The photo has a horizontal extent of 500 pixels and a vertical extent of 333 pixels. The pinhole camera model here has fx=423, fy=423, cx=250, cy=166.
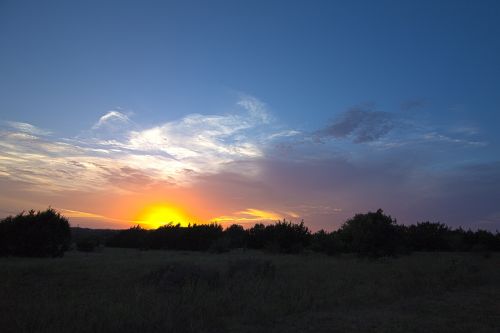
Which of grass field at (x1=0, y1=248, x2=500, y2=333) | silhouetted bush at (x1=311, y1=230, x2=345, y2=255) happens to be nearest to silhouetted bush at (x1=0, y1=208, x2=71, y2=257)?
grass field at (x1=0, y1=248, x2=500, y2=333)

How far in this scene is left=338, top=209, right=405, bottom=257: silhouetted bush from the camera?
3089 cm

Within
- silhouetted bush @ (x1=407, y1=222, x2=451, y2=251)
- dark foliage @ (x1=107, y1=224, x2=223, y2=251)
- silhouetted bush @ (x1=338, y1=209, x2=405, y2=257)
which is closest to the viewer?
silhouetted bush @ (x1=338, y1=209, x2=405, y2=257)

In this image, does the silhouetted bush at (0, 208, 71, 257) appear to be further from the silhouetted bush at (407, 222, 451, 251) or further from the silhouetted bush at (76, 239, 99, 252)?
the silhouetted bush at (407, 222, 451, 251)

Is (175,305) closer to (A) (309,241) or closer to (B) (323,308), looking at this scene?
(B) (323,308)

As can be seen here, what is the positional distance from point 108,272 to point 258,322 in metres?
9.69

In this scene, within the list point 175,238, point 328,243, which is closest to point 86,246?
point 175,238

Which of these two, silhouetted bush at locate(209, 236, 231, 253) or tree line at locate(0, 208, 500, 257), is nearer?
tree line at locate(0, 208, 500, 257)

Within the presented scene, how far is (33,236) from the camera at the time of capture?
92.4 feet

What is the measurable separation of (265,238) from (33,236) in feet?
72.9

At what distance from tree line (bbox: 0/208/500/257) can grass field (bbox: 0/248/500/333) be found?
41.5 feet

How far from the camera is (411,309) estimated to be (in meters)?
10.6

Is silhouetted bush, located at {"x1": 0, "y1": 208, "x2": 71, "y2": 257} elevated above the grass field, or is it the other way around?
silhouetted bush, located at {"x1": 0, "y1": 208, "x2": 71, "y2": 257}

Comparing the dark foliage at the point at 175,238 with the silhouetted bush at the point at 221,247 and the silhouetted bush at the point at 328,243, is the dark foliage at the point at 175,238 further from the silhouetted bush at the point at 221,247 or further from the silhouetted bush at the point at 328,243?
the silhouetted bush at the point at 328,243

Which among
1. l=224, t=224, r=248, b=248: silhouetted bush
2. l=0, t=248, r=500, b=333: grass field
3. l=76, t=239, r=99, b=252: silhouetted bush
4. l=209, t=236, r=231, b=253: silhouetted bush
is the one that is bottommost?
l=0, t=248, r=500, b=333: grass field
